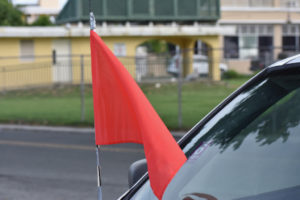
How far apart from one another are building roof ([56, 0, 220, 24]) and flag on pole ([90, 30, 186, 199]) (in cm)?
2797

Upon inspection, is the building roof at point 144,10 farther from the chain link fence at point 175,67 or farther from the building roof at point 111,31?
the chain link fence at point 175,67

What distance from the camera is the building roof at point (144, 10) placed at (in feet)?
99.7

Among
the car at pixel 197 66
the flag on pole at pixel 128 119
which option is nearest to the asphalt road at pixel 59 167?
the car at pixel 197 66

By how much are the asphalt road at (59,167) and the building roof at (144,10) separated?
700 inches

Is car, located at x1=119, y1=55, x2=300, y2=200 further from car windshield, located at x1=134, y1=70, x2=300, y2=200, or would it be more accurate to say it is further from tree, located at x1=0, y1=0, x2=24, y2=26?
tree, located at x1=0, y1=0, x2=24, y2=26

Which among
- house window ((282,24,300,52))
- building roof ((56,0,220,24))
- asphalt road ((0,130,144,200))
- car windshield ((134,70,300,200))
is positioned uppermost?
building roof ((56,0,220,24))

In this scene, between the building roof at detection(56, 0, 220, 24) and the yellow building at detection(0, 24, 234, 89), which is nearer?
the yellow building at detection(0, 24, 234, 89)

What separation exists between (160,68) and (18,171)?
701 centimetres

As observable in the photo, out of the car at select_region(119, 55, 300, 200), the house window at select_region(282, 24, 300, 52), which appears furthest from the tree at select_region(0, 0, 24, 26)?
the car at select_region(119, 55, 300, 200)

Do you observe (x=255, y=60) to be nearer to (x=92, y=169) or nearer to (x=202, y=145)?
(x=92, y=169)

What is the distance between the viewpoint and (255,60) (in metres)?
13.8

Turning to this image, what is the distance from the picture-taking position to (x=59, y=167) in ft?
30.0

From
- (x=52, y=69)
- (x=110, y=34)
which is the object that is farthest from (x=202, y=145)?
(x=110, y=34)

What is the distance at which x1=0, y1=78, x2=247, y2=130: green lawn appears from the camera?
15.5 m
